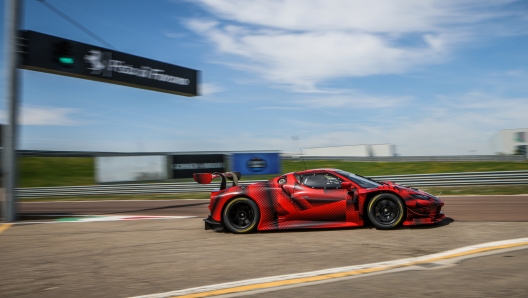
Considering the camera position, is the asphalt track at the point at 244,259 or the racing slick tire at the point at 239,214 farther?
the racing slick tire at the point at 239,214

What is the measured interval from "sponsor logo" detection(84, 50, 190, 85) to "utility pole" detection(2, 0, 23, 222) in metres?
6.26

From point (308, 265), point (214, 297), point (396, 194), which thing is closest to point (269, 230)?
point (396, 194)

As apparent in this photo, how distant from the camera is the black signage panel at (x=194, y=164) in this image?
2731 cm

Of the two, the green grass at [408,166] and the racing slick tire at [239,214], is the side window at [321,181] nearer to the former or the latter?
the racing slick tire at [239,214]

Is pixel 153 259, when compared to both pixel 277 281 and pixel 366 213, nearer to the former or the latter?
pixel 277 281

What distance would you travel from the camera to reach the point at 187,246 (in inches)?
290

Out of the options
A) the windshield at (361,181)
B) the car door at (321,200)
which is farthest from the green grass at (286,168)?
the car door at (321,200)

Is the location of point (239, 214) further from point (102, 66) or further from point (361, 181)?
point (102, 66)

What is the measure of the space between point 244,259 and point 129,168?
21709 mm

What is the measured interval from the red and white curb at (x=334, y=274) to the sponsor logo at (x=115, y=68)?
15784mm

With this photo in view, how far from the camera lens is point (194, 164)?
27938 mm

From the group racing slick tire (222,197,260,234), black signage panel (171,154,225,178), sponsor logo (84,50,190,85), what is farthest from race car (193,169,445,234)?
black signage panel (171,154,225,178)

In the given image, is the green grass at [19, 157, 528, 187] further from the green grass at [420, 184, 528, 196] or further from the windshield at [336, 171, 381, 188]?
the windshield at [336, 171, 381, 188]

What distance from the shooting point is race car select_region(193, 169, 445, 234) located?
27.1ft
